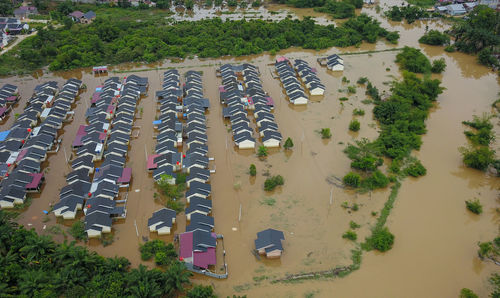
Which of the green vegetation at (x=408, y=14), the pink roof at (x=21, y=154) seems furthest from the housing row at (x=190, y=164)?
the green vegetation at (x=408, y=14)

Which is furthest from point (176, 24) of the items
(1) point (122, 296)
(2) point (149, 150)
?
(1) point (122, 296)

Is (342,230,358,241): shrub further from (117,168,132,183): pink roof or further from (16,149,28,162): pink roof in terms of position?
(16,149,28,162): pink roof

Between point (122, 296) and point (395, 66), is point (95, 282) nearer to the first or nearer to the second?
point (122, 296)

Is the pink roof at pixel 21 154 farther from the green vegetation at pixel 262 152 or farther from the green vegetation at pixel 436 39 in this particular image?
the green vegetation at pixel 436 39

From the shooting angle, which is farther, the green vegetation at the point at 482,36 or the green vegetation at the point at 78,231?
the green vegetation at the point at 482,36

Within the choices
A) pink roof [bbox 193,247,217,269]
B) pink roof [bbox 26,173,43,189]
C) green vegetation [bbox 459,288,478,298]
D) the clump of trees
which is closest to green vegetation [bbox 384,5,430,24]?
the clump of trees
